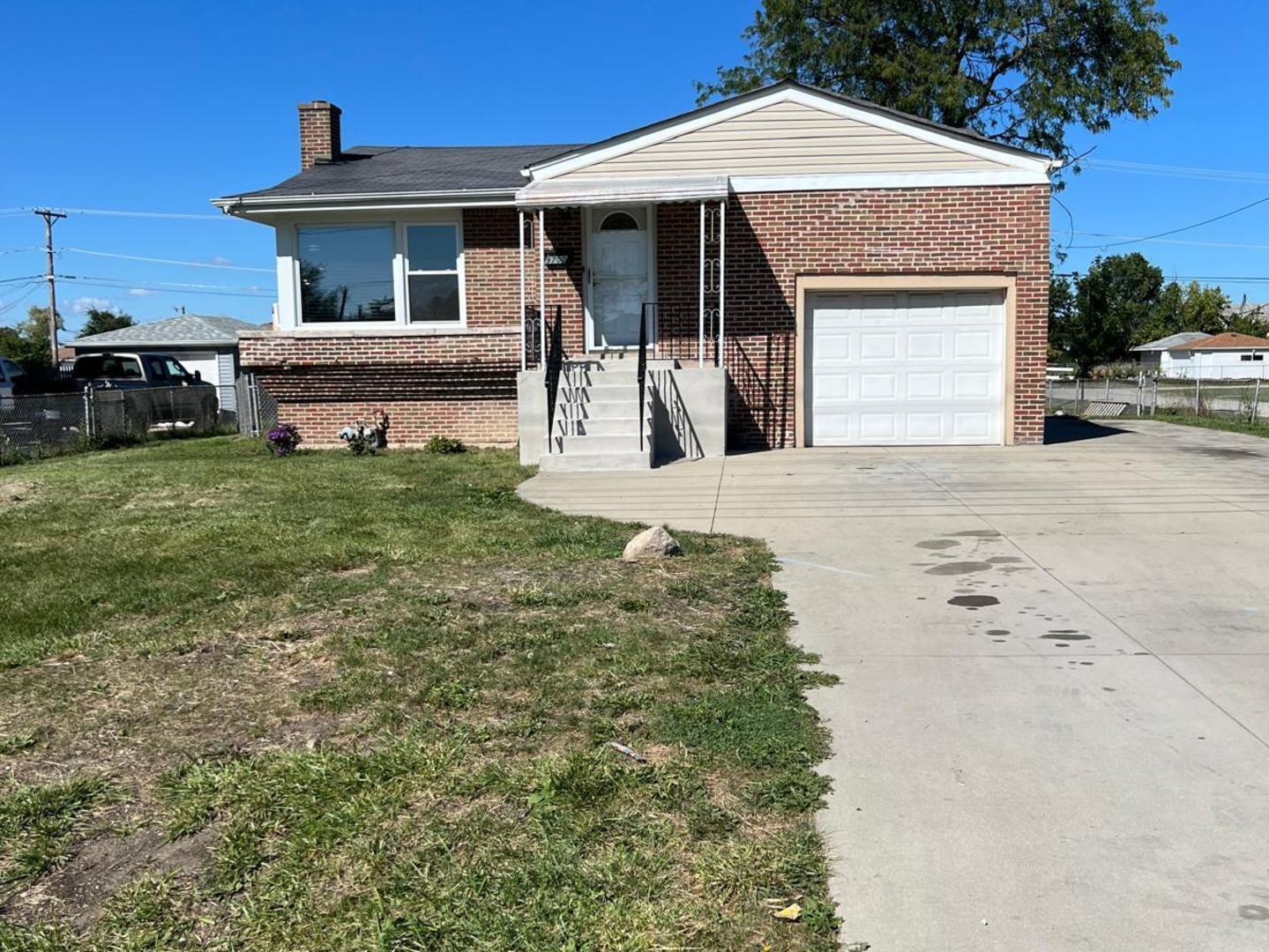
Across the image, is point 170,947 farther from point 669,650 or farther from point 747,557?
point 747,557

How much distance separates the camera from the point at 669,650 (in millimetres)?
5281

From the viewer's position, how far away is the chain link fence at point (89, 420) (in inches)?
645

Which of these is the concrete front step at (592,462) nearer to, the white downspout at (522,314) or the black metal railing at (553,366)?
the black metal railing at (553,366)

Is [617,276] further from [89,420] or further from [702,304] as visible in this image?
[89,420]

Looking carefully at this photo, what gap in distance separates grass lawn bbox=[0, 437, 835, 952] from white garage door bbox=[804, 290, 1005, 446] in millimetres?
7888

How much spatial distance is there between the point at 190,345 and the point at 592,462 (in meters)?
32.5

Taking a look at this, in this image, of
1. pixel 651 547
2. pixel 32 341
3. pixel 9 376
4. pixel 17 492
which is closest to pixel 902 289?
pixel 651 547

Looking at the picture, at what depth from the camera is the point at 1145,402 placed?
2428cm

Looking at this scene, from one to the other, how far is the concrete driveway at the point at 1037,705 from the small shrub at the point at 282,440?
6972 mm

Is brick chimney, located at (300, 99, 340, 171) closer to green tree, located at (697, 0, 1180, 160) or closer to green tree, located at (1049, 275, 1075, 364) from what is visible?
green tree, located at (697, 0, 1180, 160)

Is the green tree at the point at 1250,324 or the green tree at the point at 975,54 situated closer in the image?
the green tree at the point at 975,54

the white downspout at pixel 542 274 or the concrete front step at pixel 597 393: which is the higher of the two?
the white downspout at pixel 542 274

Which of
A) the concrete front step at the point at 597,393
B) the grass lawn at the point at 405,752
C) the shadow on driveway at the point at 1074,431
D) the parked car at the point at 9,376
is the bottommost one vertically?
the grass lawn at the point at 405,752

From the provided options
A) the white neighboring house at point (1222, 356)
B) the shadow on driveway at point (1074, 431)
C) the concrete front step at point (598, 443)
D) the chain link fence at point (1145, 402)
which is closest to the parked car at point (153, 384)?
the concrete front step at point (598, 443)
